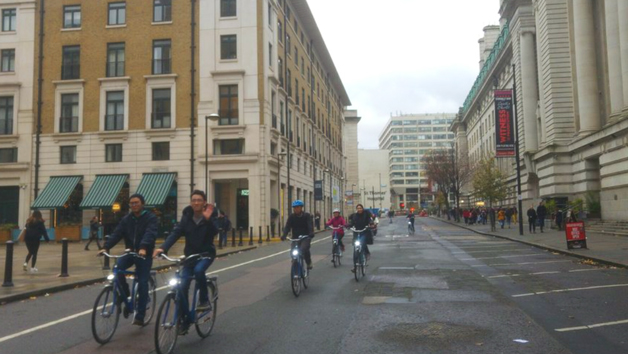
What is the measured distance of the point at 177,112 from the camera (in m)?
38.9

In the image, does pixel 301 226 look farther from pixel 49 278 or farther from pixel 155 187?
pixel 155 187

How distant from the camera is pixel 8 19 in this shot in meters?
40.5

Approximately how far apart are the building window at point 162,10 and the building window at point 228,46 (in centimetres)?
419

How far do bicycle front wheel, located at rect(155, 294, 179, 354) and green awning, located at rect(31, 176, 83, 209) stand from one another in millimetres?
34021

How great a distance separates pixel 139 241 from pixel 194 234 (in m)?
1.03

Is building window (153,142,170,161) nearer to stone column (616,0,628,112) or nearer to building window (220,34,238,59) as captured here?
building window (220,34,238,59)

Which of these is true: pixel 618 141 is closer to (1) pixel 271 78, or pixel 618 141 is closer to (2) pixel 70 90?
(1) pixel 271 78

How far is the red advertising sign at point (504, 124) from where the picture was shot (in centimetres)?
3856

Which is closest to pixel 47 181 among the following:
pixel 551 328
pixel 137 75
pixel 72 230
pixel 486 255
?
pixel 72 230

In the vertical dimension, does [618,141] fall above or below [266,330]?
above

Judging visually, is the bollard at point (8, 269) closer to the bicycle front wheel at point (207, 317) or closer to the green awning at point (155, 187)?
the bicycle front wheel at point (207, 317)

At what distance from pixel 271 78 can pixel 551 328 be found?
34287mm

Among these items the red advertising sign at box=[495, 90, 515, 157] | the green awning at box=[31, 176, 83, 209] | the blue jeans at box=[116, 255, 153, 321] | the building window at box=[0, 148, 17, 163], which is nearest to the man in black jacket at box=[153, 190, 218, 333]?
the blue jeans at box=[116, 255, 153, 321]

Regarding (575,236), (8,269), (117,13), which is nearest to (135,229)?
(8,269)
